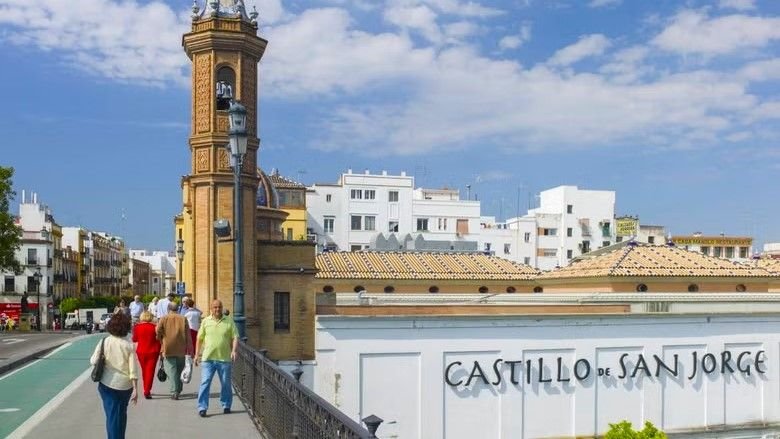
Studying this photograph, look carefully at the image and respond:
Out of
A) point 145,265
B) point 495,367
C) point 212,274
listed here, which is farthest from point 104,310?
point 145,265

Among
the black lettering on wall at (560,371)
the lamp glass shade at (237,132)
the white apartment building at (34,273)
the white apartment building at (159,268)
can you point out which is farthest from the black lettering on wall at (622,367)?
the white apartment building at (159,268)

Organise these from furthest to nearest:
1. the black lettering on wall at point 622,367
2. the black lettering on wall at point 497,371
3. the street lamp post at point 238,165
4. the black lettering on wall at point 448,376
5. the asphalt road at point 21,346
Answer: the black lettering on wall at point 622,367 → the black lettering on wall at point 497,371 → the black lettering on wall at point 448,376 → the asphalt road at point 21,346 → the street lamp post at point 238,165

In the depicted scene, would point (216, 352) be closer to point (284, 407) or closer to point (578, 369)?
point (284, 407)

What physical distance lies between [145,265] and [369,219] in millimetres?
75022

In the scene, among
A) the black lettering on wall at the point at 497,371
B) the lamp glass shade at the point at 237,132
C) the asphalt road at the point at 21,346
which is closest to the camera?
the lamp glass shade at the point at 237,132

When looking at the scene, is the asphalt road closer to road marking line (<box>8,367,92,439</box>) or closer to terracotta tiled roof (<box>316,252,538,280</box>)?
road marking line (<box>8,367,92,439</box>)

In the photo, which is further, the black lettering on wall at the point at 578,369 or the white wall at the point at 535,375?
the black lettering on wall at the point at 578,369

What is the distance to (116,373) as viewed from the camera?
23.4ft

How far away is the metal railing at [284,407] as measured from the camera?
206 inches

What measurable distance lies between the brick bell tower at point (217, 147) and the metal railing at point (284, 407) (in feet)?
39.5

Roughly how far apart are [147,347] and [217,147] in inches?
537

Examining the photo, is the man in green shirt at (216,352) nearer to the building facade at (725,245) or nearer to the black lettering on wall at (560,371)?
the black lettering on wall at (560,371)

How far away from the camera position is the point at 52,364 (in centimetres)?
1781

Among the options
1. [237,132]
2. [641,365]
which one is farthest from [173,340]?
[641,365]
